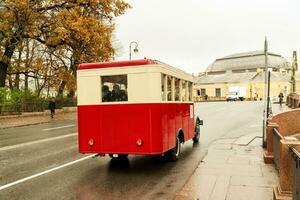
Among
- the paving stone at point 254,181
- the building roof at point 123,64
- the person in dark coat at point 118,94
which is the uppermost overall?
the building roof at point 123,64

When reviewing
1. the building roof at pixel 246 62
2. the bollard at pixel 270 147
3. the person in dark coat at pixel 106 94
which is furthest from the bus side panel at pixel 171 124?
the building roof at pixel 246 62

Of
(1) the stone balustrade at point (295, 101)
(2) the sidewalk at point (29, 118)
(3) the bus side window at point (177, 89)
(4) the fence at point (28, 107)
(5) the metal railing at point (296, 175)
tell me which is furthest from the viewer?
(1) the stone balustrade at point (295, 101)

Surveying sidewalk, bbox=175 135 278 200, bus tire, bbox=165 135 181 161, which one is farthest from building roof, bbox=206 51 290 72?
bus tire, bbox=165 135 181 161

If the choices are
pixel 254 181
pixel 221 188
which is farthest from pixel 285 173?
pixel 254 181

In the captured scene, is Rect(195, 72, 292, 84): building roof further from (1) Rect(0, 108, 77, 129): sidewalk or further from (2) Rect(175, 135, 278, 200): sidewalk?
(2) Rect(175, 135, 278, 200): sidewalk

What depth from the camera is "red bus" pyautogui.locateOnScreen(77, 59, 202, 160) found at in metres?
10.1

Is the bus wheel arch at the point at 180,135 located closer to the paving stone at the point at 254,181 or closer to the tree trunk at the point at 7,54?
the paving stone at the point at 254,181

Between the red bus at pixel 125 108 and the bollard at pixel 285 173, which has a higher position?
the red bus at pixel 125 108

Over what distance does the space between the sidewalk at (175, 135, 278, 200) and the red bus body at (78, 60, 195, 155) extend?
1.35m

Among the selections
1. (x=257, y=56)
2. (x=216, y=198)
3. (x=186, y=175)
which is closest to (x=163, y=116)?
(x=186, y=175)

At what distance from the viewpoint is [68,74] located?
120 ft

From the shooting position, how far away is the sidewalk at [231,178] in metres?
7.95

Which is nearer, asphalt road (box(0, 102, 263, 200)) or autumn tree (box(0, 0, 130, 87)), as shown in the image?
asphalt road (box(0, 102, 263, 200))

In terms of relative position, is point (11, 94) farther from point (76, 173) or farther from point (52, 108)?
point (76, 173)
